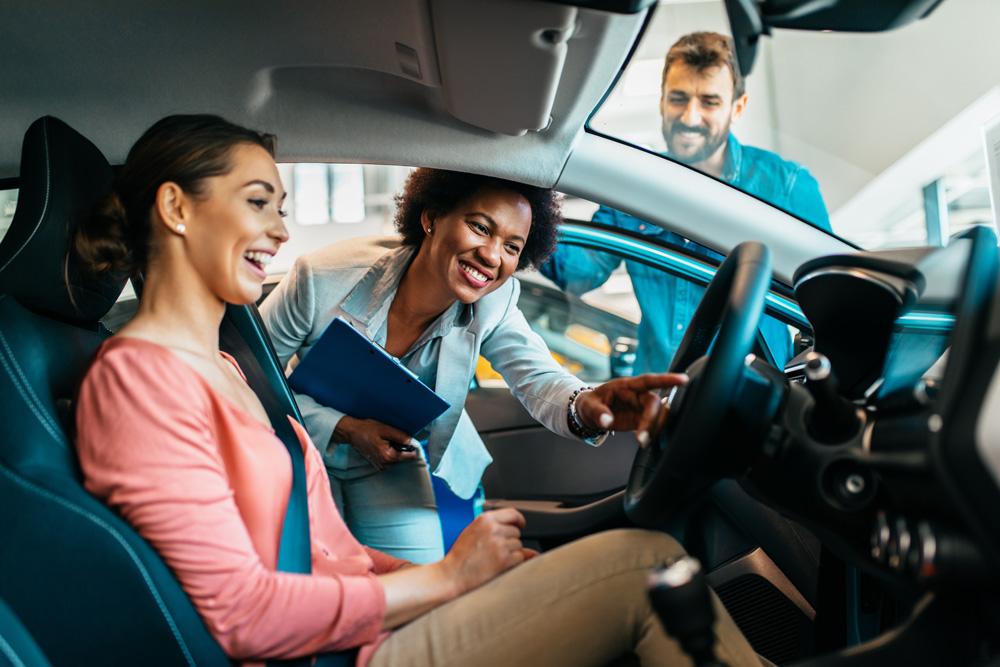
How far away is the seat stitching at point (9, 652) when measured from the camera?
91 cm

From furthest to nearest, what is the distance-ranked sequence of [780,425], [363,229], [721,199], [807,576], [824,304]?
[363,229]
[721,199]
[807,576]
[824,304]
[780,425]

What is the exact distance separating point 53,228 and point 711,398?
786mm

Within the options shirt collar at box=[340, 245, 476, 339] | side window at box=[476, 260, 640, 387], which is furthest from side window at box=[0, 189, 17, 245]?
side window at box=[476, 260, 640, 387]

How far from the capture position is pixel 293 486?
1136 millimetres

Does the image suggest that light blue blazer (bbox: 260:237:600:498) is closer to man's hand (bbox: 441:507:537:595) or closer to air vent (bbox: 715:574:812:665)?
air vent (bbox: 715:574:812:665)

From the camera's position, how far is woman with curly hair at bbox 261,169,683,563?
1.72 m

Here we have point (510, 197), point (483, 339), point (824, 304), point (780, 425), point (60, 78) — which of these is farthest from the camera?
point (483, 339)

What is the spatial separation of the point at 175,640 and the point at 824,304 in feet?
2.81

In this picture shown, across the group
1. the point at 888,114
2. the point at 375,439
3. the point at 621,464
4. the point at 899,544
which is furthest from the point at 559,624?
the point at 888,114

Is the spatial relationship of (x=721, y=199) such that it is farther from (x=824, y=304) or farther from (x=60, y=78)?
A: (x=60, y=78)

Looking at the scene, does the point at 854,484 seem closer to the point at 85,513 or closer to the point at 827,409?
the point at 827,409

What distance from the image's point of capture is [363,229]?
25.1ft

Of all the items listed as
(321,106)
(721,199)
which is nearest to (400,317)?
(321,106)

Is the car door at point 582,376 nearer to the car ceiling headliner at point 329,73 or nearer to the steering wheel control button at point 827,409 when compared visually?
the car ceiling headliner at point 329,73
